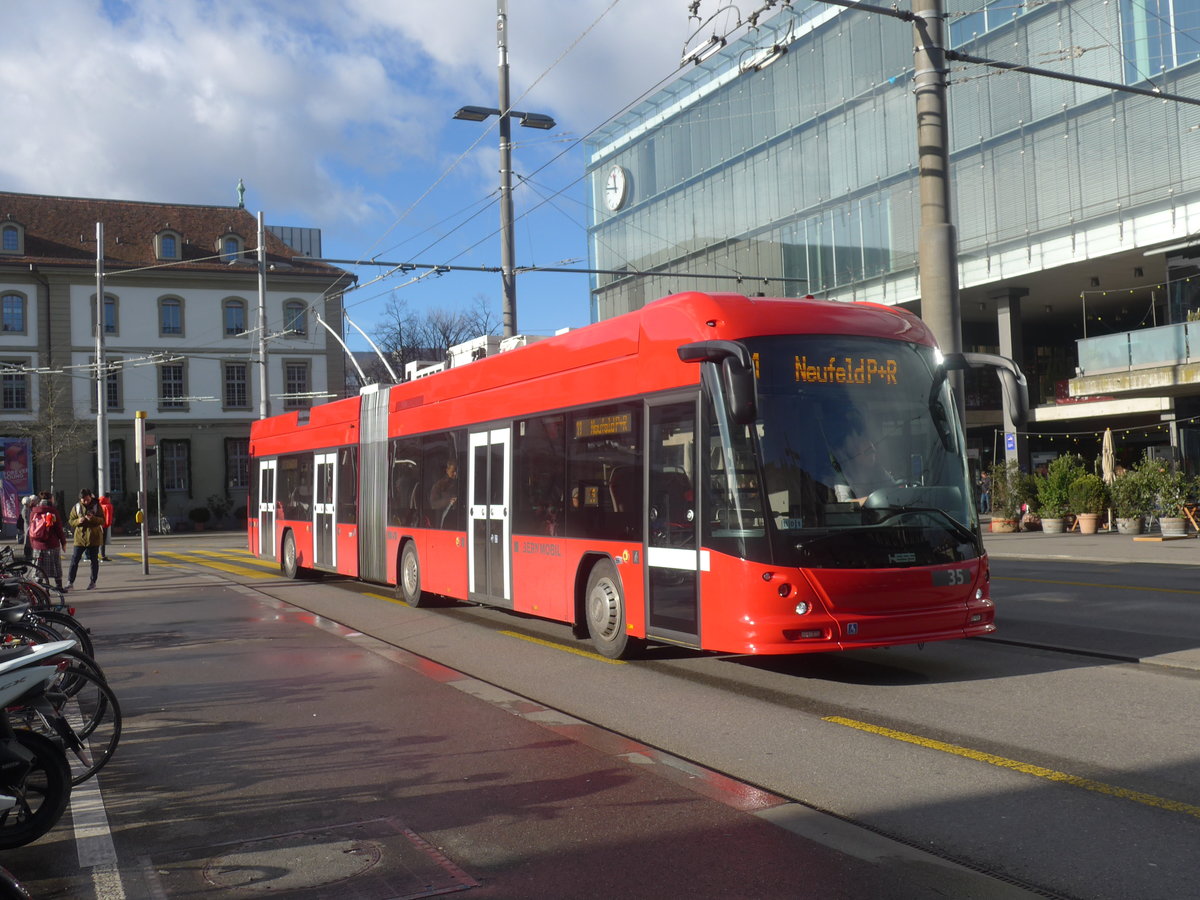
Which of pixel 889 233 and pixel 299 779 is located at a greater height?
pixel 889 233

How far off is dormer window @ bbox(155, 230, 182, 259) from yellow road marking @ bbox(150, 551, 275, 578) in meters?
28.6

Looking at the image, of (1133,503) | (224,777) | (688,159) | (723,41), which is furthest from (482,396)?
(688,159)

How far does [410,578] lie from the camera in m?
15.6

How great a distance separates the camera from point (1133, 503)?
1112 inches

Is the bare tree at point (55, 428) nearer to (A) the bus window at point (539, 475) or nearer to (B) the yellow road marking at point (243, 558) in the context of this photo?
(B) the yellow road marking at point (243, 558)

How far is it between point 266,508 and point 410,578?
8.50 m

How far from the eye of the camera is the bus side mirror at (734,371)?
7.92 m

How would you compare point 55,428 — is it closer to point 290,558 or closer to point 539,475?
point 290,558

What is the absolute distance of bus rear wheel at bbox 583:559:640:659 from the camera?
10188 millimetres

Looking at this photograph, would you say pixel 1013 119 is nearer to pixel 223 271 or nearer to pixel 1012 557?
pixel 1012 557

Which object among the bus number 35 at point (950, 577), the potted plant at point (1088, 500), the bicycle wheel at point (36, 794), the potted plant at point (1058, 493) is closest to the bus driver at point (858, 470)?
the bus number 35 at point (950, 577)

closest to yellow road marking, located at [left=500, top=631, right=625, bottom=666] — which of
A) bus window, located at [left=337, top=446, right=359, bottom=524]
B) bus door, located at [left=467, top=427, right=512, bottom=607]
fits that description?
bus door, located at [left=467, top=427, right=512, bottom=607]

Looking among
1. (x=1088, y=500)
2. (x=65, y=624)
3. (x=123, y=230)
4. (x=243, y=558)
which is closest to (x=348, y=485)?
(x=65, y=624)

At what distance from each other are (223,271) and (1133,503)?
150 ft
